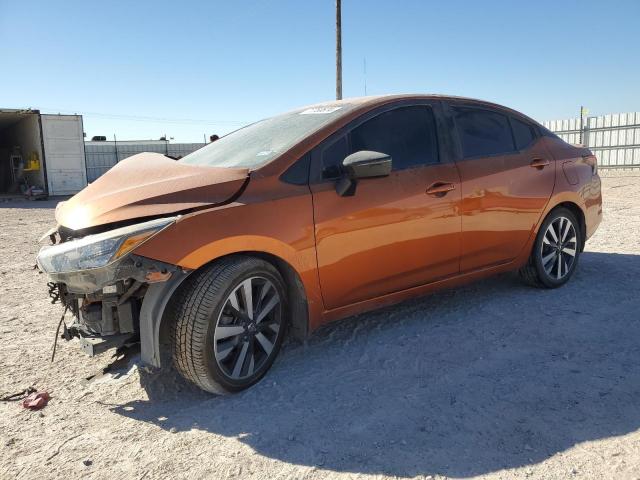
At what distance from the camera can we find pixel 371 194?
3.31 metres

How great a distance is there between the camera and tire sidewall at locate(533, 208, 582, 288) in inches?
177

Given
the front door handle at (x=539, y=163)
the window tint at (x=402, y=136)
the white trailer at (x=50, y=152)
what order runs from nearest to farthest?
the window tint at (x=402, y=136) < the front door handle at (x=539, y=163) < the white trailer at (x=50, y=152)

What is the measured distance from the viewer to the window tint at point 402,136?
3479 mm

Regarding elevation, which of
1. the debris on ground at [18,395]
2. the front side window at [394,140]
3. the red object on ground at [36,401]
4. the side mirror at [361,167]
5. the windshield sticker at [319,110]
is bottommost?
the debris on ground at [18,395]

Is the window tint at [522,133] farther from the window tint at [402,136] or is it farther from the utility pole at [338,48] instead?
the utility pole at [338,48]

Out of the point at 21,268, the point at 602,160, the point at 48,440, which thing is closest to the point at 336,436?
the point at 48,440

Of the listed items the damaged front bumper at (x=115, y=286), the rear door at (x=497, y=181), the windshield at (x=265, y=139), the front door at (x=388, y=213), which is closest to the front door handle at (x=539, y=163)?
the rear door at (x=497, y=181)

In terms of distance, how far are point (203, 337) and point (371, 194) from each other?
1.35 meters

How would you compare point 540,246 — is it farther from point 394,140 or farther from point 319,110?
point 319,110

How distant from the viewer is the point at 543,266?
4539mm

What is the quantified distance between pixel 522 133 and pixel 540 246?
98 centimetres

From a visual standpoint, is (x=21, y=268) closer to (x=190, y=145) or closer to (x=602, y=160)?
(x=602, y=160)

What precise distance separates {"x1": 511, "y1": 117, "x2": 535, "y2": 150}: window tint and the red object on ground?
12.7 feet

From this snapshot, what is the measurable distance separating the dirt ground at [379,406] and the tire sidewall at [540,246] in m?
0.37
